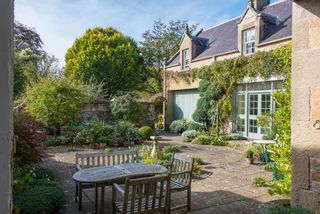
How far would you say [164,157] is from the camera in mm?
8391

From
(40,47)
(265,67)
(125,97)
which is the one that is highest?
(40,47)

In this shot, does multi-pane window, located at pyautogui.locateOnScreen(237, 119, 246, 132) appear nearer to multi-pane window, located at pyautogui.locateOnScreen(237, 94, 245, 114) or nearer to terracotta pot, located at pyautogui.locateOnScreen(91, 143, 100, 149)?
multi-pane window, located at pyautogui.locateOnScreen(237, 94, 245, 114)

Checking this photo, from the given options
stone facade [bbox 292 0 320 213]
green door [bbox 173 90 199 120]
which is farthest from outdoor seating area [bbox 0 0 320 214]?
green door [bbox 173 90 199 120]

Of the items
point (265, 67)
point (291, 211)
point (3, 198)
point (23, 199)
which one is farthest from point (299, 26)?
point (265, 67)

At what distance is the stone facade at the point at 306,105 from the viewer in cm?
283

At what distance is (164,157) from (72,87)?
292 inches

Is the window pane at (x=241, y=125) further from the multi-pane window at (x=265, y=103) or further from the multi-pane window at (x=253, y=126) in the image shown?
the multi-pane window at (x=265, y=103)

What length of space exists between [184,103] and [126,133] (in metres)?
6.94

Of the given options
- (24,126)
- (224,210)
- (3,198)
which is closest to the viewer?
(3,198)

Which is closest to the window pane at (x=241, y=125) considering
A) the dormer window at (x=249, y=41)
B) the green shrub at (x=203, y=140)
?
the green shrub at (x=203, y=140)

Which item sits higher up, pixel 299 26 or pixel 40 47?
pixel 40 47

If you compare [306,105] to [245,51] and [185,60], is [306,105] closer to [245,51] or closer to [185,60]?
[245,51]

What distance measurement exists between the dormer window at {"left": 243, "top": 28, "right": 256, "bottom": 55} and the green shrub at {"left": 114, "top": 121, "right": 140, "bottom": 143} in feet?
24.8

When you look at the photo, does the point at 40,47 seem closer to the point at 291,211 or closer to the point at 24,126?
the point at 24,126
